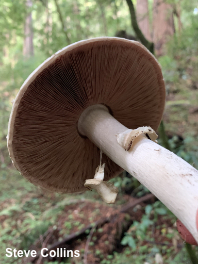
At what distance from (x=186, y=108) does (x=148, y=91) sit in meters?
2.55

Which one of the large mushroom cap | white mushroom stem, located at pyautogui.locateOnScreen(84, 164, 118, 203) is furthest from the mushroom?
white mushroom stem, located at pyautogui.locateOnScreen(84, 164, 118, 203)

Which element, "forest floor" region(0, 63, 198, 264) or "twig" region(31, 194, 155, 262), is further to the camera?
"twig" region(31, 194, 155, 262)

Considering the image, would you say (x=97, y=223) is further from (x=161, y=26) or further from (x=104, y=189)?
(x=161, y=26)

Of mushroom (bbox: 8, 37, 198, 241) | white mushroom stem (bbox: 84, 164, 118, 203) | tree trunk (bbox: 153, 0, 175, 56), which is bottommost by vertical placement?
white mushroom stem (bbox: 84, 164, 118, 203)

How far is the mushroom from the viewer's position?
84 cm

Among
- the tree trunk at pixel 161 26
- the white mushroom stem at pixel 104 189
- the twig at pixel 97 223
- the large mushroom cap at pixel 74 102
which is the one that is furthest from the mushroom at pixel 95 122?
the tree trunk at pixel 161 26

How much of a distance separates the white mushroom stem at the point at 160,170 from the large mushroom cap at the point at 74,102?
23 centimetres

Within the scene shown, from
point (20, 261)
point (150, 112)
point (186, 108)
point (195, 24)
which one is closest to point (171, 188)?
point (150, 112)

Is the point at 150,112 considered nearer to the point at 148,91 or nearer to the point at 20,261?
the point at 148,91

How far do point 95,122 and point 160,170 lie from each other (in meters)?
0.50

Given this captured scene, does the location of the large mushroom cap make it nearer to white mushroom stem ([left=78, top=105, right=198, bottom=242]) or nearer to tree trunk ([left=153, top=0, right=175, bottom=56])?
white mushroom stem ([left=78, top=105, right=198, bottom=242])

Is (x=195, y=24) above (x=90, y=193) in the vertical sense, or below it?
above

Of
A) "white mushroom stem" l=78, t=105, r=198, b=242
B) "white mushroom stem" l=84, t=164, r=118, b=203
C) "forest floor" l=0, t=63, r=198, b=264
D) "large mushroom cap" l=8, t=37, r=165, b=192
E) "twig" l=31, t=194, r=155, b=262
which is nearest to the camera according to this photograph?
"white mushroom stem" l=78, t=105, r=198, b=242

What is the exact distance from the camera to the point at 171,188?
Result: 2.63 feet
